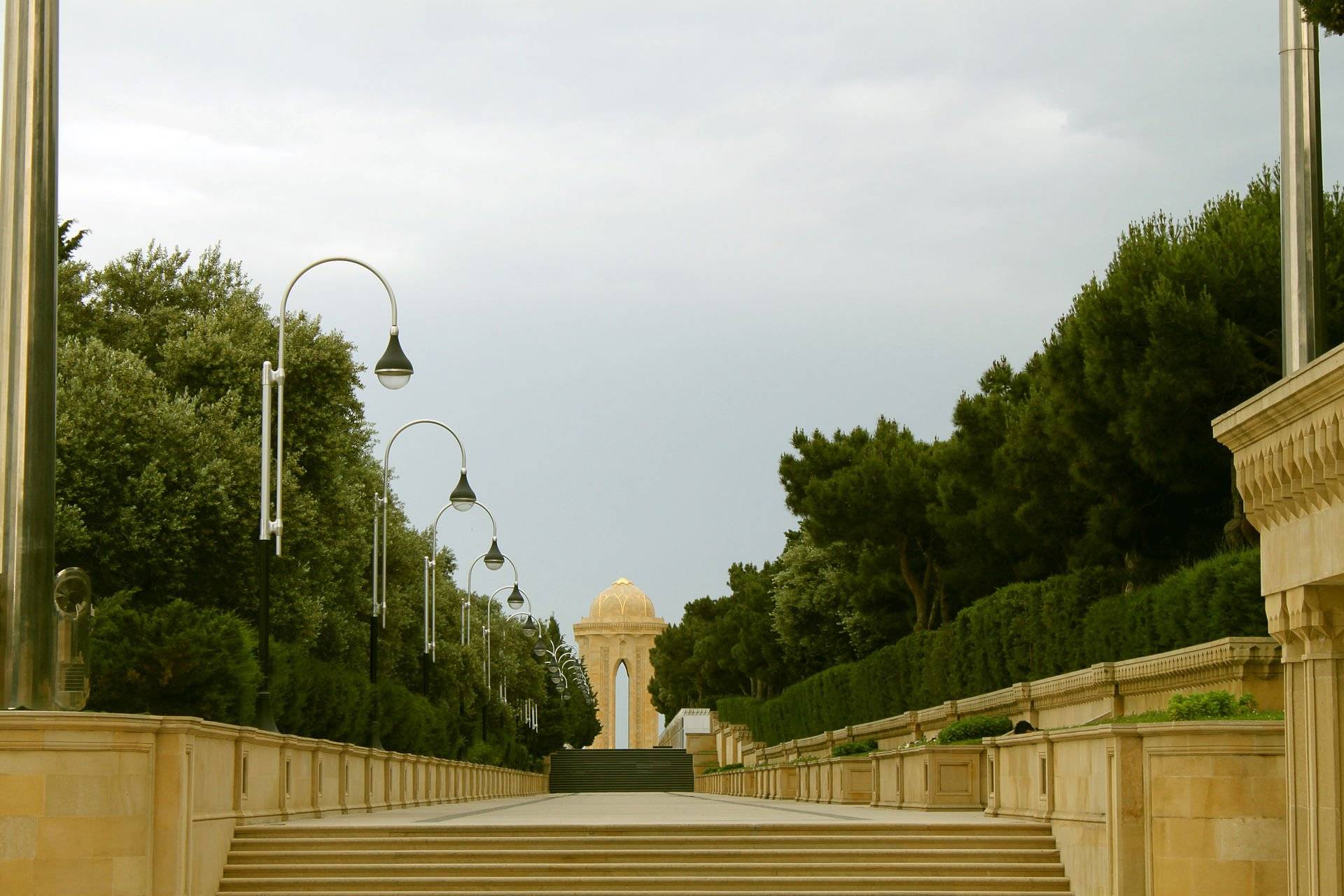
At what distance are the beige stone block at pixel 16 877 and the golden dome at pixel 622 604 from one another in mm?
141012

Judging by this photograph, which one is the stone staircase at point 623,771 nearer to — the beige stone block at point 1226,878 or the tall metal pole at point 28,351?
the tall metal pole at point 28,351

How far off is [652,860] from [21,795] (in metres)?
6.69

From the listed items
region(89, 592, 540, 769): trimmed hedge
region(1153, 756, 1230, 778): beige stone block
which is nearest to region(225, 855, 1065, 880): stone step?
region(1153, 756, 1230, 778): beige stone block

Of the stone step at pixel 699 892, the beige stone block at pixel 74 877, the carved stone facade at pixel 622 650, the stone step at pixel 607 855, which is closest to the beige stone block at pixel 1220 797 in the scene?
the stone step at pixel 699 892

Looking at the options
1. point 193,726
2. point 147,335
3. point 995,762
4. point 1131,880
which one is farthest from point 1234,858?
point 147,335

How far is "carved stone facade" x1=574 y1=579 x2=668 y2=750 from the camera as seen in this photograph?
154 m

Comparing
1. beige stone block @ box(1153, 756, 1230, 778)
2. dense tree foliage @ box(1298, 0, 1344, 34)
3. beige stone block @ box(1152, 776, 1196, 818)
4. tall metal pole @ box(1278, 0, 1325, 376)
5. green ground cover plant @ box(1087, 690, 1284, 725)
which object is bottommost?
beige stone block @ box(1152, 776, 1196, 818)

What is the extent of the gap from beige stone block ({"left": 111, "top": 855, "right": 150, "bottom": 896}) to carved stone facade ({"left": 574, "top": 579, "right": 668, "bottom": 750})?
139873 millimetres

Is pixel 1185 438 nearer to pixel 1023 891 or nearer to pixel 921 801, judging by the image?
pixel 921 801

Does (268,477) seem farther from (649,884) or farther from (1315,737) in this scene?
(1315,737)

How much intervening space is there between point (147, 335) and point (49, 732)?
975 inches

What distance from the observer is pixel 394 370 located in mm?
24344

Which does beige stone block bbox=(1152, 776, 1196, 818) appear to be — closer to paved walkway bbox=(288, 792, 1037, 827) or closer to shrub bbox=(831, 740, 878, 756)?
paved walkway bbox=(288, 792, 1037, 827)

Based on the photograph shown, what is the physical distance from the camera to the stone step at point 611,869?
16656mm
